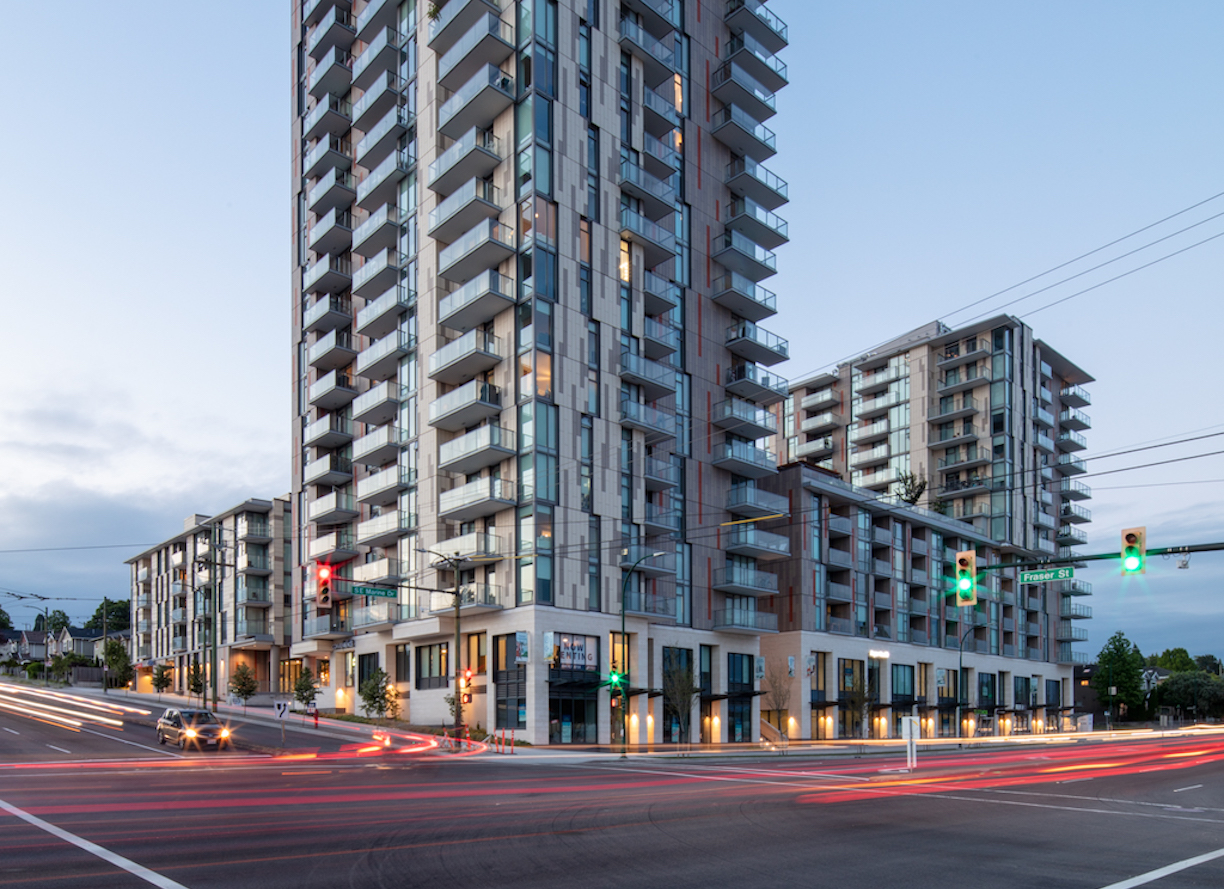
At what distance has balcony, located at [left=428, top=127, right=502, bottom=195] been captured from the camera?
2325 inches

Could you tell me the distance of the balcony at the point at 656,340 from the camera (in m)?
64.1

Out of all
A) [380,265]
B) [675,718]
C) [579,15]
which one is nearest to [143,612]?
[380,265]

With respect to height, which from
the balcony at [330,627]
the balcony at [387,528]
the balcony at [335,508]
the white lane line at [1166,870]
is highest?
the balcony at [335,508]

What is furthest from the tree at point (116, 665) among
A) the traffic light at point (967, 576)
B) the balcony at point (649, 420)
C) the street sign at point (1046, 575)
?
the traffic light at point (967, 576)

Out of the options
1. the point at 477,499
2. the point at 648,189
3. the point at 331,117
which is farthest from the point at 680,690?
the point at 331,117

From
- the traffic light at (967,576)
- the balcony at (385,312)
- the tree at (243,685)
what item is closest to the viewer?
the traffic light at (967,576)

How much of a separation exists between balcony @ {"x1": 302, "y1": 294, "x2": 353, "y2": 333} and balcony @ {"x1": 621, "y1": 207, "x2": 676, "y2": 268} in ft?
77.6

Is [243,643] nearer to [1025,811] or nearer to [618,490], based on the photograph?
[618,490]

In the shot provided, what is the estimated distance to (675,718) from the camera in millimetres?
63812

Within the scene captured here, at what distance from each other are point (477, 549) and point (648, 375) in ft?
49.5

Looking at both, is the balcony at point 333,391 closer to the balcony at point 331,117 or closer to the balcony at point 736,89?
the balcony at point 331,117

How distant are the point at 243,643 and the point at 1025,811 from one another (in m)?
83.9

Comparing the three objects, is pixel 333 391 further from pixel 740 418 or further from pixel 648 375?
pixel 740 418

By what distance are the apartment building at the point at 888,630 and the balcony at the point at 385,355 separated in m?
26.3
